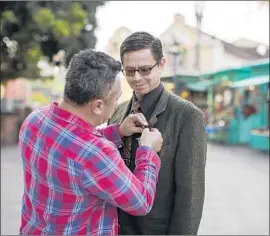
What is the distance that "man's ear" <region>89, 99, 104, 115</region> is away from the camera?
1430mm

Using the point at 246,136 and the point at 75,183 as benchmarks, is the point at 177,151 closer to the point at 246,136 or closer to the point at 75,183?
the point at 75,183

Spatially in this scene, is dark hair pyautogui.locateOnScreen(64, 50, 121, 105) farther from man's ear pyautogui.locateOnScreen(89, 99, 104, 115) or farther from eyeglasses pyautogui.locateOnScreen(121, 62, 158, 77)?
eyeglasses pyautogui.locateOnScreen(121, 62, 158, 77)

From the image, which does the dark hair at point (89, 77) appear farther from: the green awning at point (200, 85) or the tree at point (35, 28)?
the green awning at point (200, 85)

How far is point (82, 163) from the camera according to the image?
137 cm

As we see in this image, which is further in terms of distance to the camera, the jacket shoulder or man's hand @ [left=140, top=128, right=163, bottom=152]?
the jacket shoulder

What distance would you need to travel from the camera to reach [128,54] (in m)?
1.68

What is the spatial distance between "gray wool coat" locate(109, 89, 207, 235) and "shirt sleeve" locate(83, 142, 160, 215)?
283 mm

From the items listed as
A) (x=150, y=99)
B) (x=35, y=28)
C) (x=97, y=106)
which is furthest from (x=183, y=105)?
(x=35, y=28)

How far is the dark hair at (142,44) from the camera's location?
1.66 meters

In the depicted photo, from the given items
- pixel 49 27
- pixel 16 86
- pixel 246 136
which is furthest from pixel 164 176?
pixel 16 86

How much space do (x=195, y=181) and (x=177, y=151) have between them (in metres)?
0.13

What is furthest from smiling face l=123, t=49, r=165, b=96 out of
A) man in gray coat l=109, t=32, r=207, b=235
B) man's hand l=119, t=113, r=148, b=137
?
man's hand l=119, t=113, r=148, b=137

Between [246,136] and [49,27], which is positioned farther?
[246,136]

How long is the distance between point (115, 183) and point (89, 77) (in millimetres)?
336
